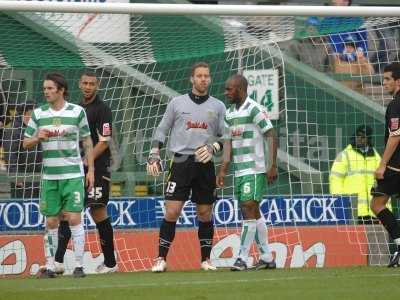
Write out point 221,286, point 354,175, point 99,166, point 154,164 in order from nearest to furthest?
point 221,286 → point 154,164 → point 99,166 → point 354,175

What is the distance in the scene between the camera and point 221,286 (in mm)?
9180

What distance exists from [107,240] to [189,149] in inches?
49.0

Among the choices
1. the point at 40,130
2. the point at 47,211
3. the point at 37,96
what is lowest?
the point at 47,211

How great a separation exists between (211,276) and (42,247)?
3075mm

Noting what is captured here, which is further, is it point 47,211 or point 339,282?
point 47,211

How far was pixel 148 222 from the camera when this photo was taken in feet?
43.5

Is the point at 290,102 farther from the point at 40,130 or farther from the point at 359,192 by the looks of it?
the point at 40,130

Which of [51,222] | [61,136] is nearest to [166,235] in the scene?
[51,222]

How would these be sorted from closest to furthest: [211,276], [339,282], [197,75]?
[339,282], [211,276], [197,75]

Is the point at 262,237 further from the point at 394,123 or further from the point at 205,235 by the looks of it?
the point at 394,123

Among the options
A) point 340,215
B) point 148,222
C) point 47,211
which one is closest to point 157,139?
point 47,211

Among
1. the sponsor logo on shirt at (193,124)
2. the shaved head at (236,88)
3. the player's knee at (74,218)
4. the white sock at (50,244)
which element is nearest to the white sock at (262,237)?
the sponsor logo on shirt at (193,124)

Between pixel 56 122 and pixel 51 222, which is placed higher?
pixel 56 122

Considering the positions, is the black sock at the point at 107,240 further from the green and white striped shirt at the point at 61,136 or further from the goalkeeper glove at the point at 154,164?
the green and white striped shirt at the point at 61,136
